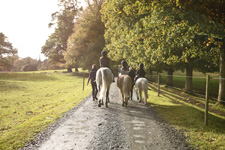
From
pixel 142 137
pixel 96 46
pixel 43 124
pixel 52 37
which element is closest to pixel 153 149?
pixel 142 137

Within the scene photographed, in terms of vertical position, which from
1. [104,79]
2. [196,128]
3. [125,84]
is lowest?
[196,128]

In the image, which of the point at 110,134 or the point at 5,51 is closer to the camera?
the point at 110,134

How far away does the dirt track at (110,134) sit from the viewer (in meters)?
5.21

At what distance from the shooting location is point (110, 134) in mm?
6066

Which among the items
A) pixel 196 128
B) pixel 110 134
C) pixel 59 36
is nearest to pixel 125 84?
pixel 110 134

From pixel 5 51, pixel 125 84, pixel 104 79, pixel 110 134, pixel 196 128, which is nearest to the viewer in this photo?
pixel 110 134

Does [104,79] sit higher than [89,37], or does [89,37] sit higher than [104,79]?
[89,37]

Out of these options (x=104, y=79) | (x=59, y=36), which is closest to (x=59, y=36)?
(x=59, y=36)

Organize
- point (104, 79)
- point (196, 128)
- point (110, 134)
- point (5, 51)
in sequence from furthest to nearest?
point (5, 51)
point (104, 79)
point (196, 128)
point (110, 134)

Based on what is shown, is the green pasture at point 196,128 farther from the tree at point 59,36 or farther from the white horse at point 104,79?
the tree at point 59,36

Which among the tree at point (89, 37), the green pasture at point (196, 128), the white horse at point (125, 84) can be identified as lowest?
the green pasture at point (196, 128)

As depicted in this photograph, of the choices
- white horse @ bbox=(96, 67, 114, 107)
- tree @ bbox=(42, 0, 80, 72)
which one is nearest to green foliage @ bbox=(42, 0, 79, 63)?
tree @ bbox=(42, 0, 80, 72)

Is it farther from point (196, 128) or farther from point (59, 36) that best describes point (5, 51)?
point (196, 128)

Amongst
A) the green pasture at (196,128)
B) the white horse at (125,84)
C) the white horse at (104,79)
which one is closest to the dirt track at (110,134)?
the green pasture at (196,128)
